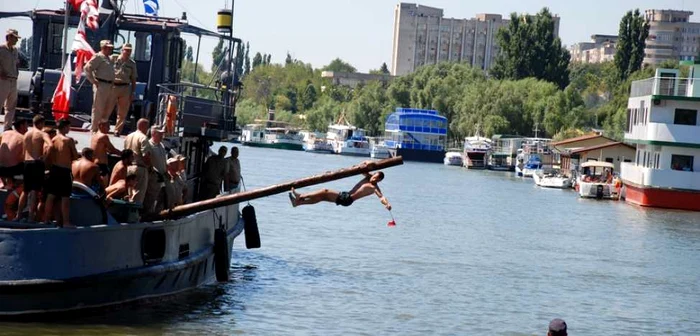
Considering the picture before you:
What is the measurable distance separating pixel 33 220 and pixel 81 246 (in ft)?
2.75

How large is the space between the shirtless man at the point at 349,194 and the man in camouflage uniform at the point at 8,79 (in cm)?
517

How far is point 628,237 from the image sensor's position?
4609cm

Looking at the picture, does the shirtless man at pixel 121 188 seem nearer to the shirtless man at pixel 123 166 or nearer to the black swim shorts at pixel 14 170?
the shirtless man at pixel 123 166

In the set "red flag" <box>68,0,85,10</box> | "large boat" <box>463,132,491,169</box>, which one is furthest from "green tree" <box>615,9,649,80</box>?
"red flag" <box>68,0,85,10</box>

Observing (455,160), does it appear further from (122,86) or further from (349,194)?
(349,194)

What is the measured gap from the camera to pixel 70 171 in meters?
18.1

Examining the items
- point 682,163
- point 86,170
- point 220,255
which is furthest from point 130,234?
point 682,163

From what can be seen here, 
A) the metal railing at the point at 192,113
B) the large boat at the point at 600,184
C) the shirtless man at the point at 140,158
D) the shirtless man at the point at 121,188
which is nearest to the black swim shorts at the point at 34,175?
the shirtless man at the point at 121,188

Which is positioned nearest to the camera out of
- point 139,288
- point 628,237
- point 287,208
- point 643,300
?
point 139,288

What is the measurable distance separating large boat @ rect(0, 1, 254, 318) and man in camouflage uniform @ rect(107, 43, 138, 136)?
2.68 feet

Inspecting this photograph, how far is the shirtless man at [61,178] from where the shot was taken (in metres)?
17.8

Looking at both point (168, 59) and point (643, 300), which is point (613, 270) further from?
point (168, 59)

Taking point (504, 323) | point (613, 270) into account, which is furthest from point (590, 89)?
point (504, 323)

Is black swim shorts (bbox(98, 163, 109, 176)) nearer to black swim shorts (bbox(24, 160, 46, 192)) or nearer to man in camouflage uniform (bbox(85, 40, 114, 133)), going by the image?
man in camouflage uniform (bbox(85, 40, 114, 133))
